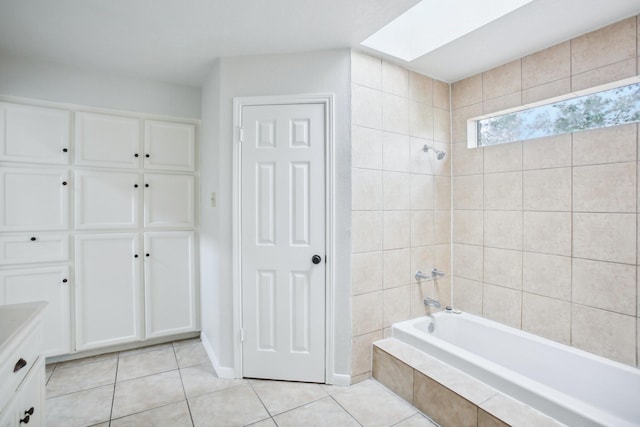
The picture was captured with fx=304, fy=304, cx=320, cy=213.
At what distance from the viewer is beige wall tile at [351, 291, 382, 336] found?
214cm

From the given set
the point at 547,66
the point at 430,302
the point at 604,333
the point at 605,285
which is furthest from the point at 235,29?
the point at 604,333

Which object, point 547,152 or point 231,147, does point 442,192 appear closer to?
point 547,152

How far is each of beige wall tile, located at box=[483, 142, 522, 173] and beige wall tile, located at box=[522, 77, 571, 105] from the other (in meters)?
0.32

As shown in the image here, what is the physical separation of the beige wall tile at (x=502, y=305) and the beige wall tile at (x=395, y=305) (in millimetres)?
655

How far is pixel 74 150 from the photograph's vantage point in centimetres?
241

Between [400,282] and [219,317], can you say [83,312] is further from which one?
[400,282]

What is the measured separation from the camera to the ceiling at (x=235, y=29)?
1.68 meters

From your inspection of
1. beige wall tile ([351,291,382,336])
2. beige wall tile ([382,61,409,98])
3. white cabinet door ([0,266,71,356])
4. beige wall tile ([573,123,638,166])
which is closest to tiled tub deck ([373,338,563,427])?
beige wall tile ([351,291,382,336])

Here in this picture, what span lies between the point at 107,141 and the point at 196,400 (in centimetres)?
211

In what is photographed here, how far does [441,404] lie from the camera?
5.63ft

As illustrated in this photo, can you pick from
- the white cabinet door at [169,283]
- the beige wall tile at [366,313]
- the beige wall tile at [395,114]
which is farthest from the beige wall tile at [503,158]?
the white cabinet door at [169,283]

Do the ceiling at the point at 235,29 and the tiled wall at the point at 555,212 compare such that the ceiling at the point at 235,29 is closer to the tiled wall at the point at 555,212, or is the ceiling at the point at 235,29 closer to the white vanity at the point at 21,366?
the tiled wall at the point at 555,212

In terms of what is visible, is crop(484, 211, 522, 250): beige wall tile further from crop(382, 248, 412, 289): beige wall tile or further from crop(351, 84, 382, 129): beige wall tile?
crop(351, 84, 382, 129): beige wall tile

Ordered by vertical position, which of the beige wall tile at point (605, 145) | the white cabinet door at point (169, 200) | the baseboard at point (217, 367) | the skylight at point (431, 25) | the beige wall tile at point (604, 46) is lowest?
the baseboard at point (217, 367)
